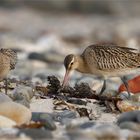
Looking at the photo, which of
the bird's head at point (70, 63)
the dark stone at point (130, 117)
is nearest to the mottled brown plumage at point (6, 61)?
the bird's head at point (70, 63)

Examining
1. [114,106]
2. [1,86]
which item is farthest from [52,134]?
[1,86]

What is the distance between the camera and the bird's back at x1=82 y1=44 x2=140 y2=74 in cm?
1006

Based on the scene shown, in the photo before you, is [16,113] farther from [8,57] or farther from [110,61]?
[110,61]

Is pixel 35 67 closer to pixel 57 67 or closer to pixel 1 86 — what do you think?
pixel 57 67

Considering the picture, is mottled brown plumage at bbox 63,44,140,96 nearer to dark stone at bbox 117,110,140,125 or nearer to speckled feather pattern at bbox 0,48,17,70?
speckled feather pattern at bbox 0,48,17,70

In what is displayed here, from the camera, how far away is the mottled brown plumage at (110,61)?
1007 cm

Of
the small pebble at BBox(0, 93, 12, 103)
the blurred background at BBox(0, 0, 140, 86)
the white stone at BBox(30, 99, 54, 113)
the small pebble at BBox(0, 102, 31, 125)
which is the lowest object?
the small pebble at BBox(0, 102, 31, 125)

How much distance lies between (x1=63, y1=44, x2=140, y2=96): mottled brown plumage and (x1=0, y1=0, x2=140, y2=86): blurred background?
3.46 m

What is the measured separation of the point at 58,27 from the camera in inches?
1353

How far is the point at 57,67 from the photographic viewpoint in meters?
17.5

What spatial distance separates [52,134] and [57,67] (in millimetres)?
11068

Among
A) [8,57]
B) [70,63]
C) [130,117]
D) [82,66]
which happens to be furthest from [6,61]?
[130,117]

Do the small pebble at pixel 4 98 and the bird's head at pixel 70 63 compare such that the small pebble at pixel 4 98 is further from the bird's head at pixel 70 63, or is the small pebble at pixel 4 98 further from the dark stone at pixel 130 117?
the bird's head at pixel 70 63

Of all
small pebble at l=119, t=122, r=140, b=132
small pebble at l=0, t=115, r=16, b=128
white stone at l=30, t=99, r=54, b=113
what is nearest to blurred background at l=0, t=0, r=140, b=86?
white stone at l=30, t=99, r=54, b=113
